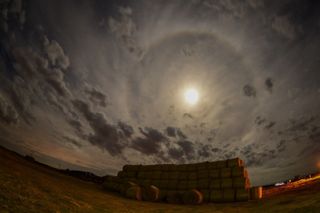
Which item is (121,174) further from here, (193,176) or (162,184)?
(193,176)

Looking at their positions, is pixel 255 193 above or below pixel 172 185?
above

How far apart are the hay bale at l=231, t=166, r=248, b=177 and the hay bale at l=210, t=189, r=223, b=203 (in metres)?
→ 1.87

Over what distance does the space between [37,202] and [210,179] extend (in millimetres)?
13795

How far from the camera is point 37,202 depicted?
19.9 feet

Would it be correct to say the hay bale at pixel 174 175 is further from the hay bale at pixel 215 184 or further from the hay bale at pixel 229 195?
the hay bale at pixel 229 195

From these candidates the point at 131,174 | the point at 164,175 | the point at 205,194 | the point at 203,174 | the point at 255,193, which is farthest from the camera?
the point at 131,174

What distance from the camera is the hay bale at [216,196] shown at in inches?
571

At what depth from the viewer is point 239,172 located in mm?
15570

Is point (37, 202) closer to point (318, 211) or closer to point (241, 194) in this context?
point (318, 211)

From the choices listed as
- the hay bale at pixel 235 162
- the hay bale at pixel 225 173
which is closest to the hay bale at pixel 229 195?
the hay bale at pixel 225 173

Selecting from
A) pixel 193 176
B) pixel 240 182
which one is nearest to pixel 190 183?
pixel 193 176

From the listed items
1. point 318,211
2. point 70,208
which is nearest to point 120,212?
A: point 70,208

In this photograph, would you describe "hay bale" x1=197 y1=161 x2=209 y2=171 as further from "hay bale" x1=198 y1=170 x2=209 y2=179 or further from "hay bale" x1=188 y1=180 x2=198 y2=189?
"hay bale" x1=188 y1=180 x2=198 y2=189

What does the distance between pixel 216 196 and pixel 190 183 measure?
9.19ft
